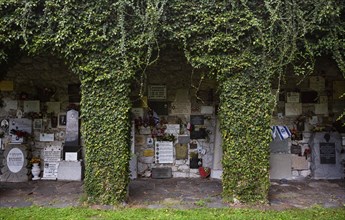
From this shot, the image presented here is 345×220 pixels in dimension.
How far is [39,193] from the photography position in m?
5.39

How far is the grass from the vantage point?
166 inches

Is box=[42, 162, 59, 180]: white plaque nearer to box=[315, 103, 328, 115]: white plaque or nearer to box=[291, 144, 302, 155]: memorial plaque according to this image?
box=[291, 144, 302, 155]: memorial plaque

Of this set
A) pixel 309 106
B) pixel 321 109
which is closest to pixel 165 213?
pixel 309 106

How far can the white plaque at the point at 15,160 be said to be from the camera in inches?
250

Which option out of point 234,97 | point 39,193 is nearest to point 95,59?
point 234,97

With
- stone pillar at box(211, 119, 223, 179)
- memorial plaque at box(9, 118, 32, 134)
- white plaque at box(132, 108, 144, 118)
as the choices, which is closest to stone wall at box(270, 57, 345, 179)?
stone pillar at box(211, 119, 223, 179)

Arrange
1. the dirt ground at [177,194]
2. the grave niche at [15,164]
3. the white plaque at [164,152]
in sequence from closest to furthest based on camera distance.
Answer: the dirt ground at [177,194], the grave niche at [15,164], the white plaque at [164,152]

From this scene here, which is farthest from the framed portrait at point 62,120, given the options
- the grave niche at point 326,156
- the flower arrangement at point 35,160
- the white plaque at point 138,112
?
the grave niche at point 326,156

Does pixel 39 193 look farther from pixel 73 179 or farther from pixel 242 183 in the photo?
pixel 242 183

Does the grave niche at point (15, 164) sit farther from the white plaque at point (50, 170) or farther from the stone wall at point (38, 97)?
the white plaque at point (50, 170)

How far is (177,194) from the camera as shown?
17.4ft

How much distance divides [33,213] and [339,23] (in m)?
5.02

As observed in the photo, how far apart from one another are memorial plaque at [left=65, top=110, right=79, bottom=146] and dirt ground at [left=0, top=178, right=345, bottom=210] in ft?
2.83

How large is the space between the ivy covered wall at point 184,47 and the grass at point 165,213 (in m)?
0.36
